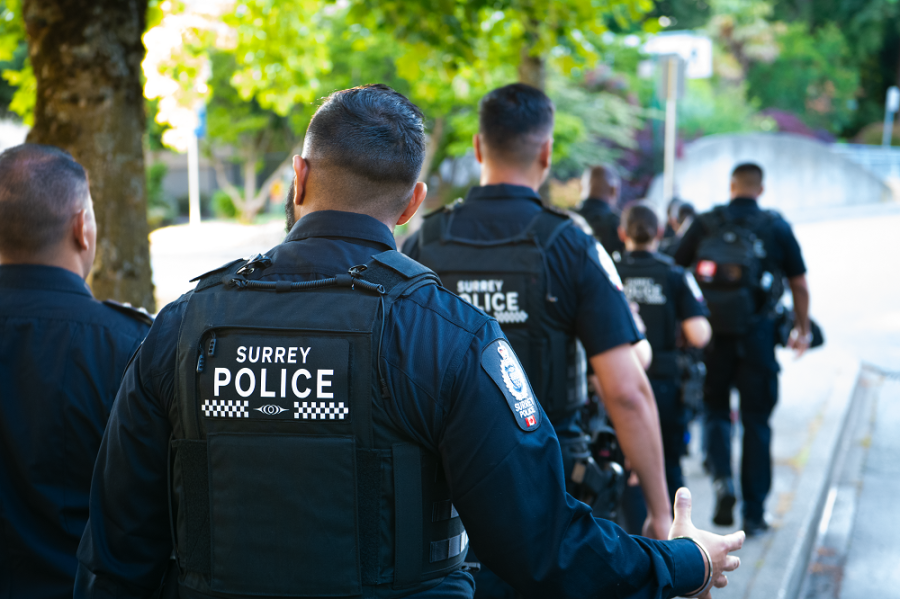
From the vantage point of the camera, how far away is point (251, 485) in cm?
164

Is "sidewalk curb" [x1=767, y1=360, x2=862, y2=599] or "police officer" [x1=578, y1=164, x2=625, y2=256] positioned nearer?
"sidewalk curb" [x1=767, y1=360, x2=862, y2=599]

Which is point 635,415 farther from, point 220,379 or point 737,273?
point 737,273

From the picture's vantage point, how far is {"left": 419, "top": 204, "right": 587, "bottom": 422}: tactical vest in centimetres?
296

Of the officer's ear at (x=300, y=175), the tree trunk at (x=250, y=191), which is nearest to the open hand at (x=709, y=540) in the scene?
the officer's ear at (x=300, y=175)

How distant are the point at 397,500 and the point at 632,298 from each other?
3.69 m

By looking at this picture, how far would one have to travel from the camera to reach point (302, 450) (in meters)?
1.62

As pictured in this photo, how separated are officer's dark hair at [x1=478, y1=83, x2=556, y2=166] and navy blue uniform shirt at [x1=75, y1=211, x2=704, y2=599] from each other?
1.54m

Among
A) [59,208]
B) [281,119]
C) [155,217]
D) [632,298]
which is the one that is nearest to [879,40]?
[281,119]

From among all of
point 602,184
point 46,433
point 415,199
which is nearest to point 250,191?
point 602,184

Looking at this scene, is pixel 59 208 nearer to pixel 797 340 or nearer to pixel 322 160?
pixel 322 160

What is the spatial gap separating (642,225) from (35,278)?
3.62 meters

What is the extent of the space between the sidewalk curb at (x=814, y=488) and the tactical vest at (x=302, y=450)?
11.5 feet

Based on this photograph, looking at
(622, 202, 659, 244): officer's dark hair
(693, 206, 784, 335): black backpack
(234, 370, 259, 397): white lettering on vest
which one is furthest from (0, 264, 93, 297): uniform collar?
(693, 206, 784, 335): black backpack

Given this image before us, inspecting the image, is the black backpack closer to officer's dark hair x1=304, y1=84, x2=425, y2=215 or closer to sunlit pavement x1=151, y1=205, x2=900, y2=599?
sunlit pavement x1=151, y1=205, x2=900, y2=599
